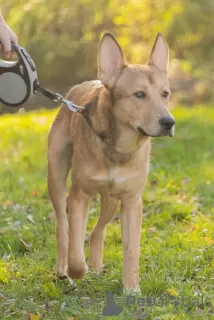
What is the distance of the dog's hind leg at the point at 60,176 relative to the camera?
5.50 metres

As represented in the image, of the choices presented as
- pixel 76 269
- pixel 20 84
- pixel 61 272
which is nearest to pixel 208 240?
pixel 61 272

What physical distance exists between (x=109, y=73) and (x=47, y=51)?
11916 millimetres

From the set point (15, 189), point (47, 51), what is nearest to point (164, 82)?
point (15, 189)

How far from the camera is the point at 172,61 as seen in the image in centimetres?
1579

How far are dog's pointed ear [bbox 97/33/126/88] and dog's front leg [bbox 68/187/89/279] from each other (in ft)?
2.56

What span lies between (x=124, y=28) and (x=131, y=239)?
9.87 metres

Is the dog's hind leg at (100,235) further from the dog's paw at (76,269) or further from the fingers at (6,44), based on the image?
the fingers at (6,44)

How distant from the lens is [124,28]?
14.5 m

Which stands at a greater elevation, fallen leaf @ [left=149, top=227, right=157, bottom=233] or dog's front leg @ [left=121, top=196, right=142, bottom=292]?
dog's front leg @ [left=121, top=196, right=142, bottom=292]

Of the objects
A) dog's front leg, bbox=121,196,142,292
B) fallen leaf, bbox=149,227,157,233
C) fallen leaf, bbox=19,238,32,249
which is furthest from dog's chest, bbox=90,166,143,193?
fallen leaf, bbox=149,227,157,233

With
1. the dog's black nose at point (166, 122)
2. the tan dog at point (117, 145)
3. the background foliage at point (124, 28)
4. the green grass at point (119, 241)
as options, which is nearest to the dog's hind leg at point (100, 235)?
the green grass at point (119, 241)

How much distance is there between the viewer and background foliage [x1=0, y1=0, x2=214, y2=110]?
42.5 feet

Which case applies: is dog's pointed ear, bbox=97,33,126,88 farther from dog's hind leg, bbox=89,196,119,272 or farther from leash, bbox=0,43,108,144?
dog's hind leg, bbox=89,196,119,272

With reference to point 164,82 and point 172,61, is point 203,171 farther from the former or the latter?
point 172,61
